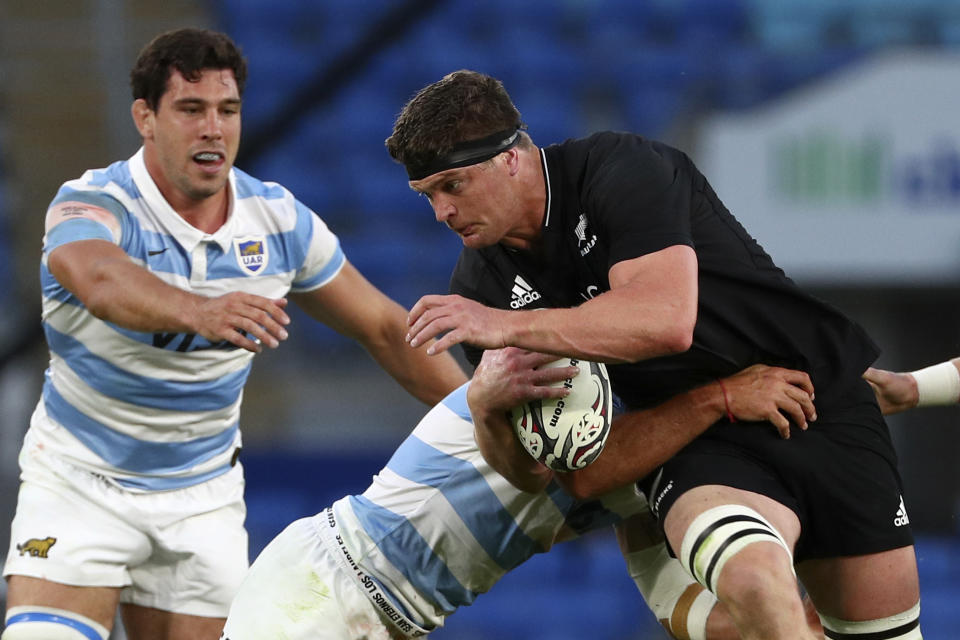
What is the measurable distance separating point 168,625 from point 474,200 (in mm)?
1810

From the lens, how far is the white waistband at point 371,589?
394 centimetres

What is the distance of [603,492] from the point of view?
3629 mm

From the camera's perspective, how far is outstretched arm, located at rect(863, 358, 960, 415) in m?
4.09

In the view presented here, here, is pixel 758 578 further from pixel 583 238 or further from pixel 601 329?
pixel 583 238

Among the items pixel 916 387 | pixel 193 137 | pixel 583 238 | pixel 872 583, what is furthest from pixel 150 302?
pixel 916 387

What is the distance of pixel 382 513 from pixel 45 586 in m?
1.02

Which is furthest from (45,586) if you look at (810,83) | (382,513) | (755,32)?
(755,32)

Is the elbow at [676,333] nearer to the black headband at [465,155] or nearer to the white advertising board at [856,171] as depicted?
the black headband at [465,155]

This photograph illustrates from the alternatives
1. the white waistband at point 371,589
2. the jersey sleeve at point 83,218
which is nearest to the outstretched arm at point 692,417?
the white waistband at point 371,589

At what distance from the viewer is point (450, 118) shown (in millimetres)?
3457

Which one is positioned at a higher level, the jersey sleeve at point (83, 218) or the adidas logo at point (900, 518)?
the jersey sleeve at point (83, 218)

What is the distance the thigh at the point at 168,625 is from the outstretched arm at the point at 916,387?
211 cm

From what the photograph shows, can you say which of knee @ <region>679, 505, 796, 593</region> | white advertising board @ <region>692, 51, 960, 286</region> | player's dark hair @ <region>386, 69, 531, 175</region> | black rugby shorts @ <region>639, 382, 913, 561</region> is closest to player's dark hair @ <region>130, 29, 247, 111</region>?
player's dark hair @ <region>386, 69, 531, 175</region>

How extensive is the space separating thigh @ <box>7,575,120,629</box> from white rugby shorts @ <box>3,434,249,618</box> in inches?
0.9
